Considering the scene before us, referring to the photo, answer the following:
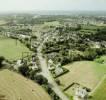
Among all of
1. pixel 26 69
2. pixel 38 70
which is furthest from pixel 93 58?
pixel 26 69

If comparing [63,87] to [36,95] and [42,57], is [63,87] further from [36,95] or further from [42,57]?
[42,57]

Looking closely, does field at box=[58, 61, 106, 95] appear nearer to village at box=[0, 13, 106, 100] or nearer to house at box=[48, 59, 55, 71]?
village at box=[0, 13, 106, 100]

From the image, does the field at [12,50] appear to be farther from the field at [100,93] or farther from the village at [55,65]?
the field at [100,93]

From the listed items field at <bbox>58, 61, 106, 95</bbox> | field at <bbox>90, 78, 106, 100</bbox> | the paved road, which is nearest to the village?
the paved road

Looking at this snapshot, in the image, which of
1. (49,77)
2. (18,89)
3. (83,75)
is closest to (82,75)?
(83,75)

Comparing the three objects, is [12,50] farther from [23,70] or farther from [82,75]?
[82,75]

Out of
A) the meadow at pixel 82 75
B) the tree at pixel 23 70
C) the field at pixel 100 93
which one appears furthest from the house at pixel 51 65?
the field at pixel 100 93
